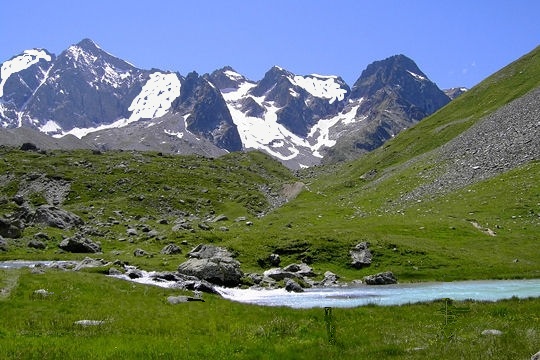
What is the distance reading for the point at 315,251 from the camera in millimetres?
82562

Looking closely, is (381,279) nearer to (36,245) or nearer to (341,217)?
(341,217)

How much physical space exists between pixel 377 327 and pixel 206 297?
18050mm

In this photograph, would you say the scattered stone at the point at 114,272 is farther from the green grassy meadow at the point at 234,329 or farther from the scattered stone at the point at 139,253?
the green grassy meadow at the point at 234,329

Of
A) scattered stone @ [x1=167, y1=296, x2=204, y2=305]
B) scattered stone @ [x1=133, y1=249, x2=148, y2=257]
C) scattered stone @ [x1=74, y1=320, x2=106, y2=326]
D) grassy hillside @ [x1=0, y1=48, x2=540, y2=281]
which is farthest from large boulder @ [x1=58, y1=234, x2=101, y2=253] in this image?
scattered stone @ [x1=74, y1=320, x2=106, y2=326]

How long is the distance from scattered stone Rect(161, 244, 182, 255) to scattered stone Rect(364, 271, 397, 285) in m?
32.6

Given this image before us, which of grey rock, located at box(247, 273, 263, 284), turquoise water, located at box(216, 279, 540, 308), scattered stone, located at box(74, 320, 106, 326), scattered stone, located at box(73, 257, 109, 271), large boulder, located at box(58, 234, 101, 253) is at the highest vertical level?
large boulder, located at box(58, 234, 101, 253)

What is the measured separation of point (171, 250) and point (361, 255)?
100ft

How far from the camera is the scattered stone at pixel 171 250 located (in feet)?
283

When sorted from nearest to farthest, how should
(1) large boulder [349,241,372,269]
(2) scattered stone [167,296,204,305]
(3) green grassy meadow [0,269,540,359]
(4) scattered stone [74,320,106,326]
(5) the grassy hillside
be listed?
(3) green grassy meadow [0,269,540,359]
(4) scattered stone [74,320,106,326]
(2) scattered stone [167,296,204,305]
(1) large boulder [349,241,372,269]
(5) the grassy hillside

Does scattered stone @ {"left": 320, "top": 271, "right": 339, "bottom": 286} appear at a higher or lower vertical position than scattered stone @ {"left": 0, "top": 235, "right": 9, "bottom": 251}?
lower

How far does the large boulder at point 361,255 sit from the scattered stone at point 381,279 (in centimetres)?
723

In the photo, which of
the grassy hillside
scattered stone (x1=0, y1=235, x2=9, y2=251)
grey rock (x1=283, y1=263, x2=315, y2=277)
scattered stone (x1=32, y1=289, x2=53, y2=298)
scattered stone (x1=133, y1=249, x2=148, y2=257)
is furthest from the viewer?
scattered stone (x1=0, y1=235, x2=9, y2=251)

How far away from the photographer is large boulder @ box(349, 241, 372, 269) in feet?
254

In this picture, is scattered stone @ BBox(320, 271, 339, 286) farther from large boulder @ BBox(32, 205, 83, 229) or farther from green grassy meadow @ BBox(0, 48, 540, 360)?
large boulder @ BBox(32, 205, 83, 229)
